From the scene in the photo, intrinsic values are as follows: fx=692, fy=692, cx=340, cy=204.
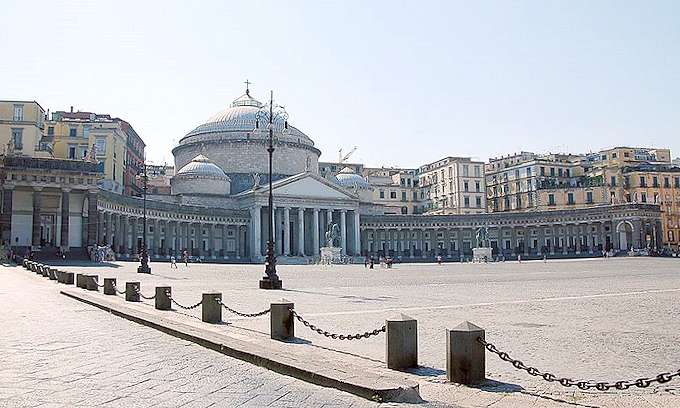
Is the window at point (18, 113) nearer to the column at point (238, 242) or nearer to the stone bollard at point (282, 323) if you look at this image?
the column at point (238, 242)

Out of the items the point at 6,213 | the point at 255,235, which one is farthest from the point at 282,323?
the point at 255,235

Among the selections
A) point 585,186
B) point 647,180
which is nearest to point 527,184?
point 585,186

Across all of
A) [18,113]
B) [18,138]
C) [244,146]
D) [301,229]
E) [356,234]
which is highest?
[244,146]

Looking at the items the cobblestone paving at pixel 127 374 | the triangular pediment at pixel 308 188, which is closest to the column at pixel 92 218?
the triangular pediment at pixel 308 188

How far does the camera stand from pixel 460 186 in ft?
395

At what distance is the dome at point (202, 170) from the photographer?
9838 centimetres

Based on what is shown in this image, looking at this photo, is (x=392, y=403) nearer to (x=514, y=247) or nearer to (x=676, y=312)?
(x=676, y=312)

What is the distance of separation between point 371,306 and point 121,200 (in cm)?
6058

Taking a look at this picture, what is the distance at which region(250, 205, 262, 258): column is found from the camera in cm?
9106

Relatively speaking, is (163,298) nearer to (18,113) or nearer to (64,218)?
(64,218)

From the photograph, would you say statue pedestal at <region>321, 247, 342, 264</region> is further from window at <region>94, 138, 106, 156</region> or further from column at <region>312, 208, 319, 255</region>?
window at <region>94, 138, 106, 156</region>

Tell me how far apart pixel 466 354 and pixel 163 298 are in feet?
38.8

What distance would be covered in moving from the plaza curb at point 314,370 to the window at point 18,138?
64152 millimetres

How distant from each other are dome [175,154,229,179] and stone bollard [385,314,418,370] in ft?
299
